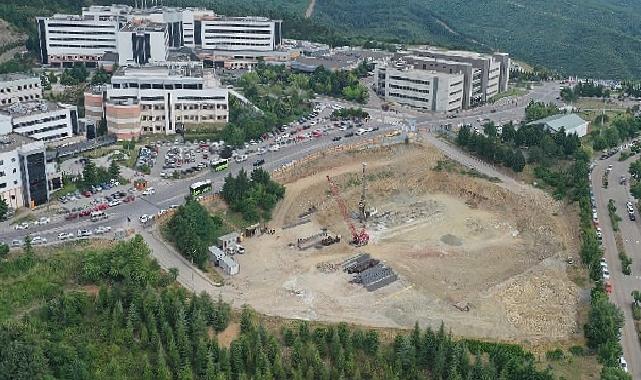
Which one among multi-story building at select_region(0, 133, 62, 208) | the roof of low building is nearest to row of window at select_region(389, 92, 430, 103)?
the roof of low building

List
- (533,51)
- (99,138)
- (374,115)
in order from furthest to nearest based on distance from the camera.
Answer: (533,51) → (374,115) → (99,138)

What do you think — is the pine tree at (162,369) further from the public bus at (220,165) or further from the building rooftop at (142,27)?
the building rooftop at (142,27)

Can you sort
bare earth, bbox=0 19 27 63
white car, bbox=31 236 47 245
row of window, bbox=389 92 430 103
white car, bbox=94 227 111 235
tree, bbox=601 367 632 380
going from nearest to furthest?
tree, bbox=601 367 632 380, white car, bbox=31 236 47 245, white car, bbox=94 227 111 235, row of window, bbox=389 92 430 103, bare earth, bbox=0 19 27 63

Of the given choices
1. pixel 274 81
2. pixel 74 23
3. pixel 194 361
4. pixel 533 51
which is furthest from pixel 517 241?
pixel 533 51

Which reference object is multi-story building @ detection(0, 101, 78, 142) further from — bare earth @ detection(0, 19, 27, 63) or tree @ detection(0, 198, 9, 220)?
bare earth @ detection(0, 19, 27, 63)

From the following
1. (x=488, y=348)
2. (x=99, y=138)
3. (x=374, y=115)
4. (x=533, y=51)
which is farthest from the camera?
(x=533, y=51)

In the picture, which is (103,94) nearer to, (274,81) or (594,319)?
(274,81)

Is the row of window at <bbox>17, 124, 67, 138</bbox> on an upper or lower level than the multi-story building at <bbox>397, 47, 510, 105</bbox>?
lower
